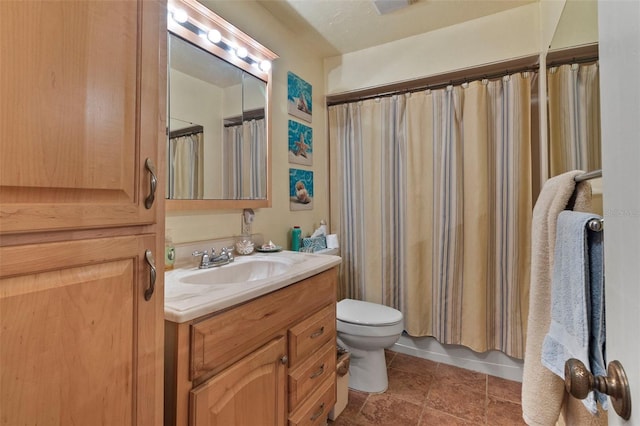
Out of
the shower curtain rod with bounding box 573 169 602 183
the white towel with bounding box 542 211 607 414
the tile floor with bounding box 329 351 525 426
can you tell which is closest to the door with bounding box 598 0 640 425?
the white towel with bounding box 542 211 607 414

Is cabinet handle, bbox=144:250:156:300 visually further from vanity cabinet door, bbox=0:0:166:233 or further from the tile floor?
the tile floor

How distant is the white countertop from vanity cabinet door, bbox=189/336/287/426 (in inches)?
8.5

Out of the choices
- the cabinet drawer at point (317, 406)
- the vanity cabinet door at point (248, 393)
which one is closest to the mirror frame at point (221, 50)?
the vanity cabinet door at point (248, 393)

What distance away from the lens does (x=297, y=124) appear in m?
2.16

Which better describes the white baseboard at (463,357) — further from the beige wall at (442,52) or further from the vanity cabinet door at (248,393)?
the beige wall at (442,52)

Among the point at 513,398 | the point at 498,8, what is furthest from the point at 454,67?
the point at 513,398

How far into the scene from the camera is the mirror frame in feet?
4.48

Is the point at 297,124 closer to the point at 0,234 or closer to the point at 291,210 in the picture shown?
the point at 291,210

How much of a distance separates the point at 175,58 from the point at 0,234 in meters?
1.17

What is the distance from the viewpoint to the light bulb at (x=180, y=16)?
4.43 ft

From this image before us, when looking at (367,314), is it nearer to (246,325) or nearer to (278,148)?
(246,325)

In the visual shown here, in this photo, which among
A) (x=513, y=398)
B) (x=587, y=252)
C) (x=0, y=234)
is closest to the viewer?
(x=0, y=234)

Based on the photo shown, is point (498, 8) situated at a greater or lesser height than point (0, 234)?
greater

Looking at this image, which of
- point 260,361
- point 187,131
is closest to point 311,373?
point 260,361
